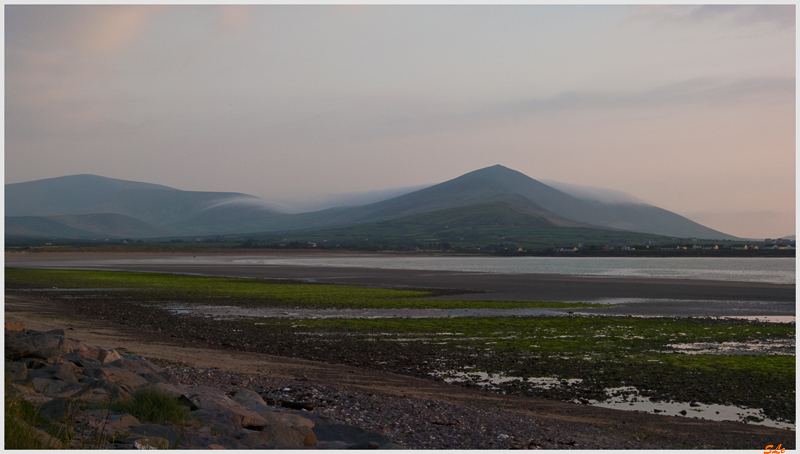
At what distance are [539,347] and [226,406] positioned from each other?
14210mm

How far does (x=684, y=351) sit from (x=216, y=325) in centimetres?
1876

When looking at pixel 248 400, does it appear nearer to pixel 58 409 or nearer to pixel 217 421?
pixel 217 421

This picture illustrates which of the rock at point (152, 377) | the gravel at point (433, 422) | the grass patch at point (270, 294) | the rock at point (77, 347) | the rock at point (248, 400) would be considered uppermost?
the rock at point (77, 347)

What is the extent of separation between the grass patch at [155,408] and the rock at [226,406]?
43 centimetres

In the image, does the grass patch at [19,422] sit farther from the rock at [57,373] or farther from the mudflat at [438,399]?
the mudflat at [438,399]

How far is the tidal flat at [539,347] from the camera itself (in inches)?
633

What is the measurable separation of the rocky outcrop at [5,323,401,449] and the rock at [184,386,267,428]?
0.05ft

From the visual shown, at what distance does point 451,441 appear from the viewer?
10742 millimetres

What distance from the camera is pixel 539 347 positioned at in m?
22.2

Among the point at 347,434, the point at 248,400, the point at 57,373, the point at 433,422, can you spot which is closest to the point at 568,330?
the point at 433,422

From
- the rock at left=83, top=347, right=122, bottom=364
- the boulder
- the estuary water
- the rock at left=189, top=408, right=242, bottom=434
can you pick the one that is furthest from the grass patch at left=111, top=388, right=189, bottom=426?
the estuary water

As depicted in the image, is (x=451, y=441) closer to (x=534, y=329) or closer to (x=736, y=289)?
(x=534, y=329)

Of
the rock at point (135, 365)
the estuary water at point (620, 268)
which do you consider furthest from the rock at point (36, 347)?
the estuary water at point (620, 268)

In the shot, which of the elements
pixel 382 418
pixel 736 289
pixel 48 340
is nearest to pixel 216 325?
pixel 48 340
